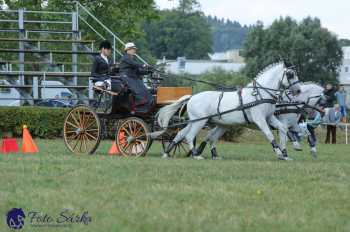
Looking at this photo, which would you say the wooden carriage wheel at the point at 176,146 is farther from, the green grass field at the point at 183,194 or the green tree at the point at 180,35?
the green tree at the point at 180,35

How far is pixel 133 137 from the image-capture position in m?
15.9

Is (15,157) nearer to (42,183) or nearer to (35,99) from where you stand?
(42,183)

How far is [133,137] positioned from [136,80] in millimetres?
1052

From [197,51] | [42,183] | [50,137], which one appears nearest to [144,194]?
[42,183]

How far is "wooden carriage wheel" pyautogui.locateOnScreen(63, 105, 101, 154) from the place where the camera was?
53.8 feet

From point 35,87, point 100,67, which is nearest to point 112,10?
point 35,87

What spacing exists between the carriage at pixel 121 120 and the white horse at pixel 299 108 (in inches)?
85.0

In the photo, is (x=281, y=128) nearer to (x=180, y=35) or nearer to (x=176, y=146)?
(x=176, y=146)

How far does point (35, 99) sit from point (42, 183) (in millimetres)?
16069

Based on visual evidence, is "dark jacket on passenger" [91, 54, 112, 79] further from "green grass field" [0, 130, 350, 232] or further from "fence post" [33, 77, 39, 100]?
"fence post" [33, 77, 39, 100]

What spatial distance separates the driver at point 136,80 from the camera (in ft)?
52.0

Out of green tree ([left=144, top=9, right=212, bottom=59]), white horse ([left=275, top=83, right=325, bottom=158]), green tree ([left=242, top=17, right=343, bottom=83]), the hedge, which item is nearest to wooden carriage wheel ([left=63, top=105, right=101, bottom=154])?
white horse ([left=275, top=83, right=325, bottom=158])

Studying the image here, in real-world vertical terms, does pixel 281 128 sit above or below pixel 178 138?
above

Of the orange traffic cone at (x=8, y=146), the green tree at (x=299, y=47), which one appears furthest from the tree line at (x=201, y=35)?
the orange traffic cone at (x=8, y=146)
